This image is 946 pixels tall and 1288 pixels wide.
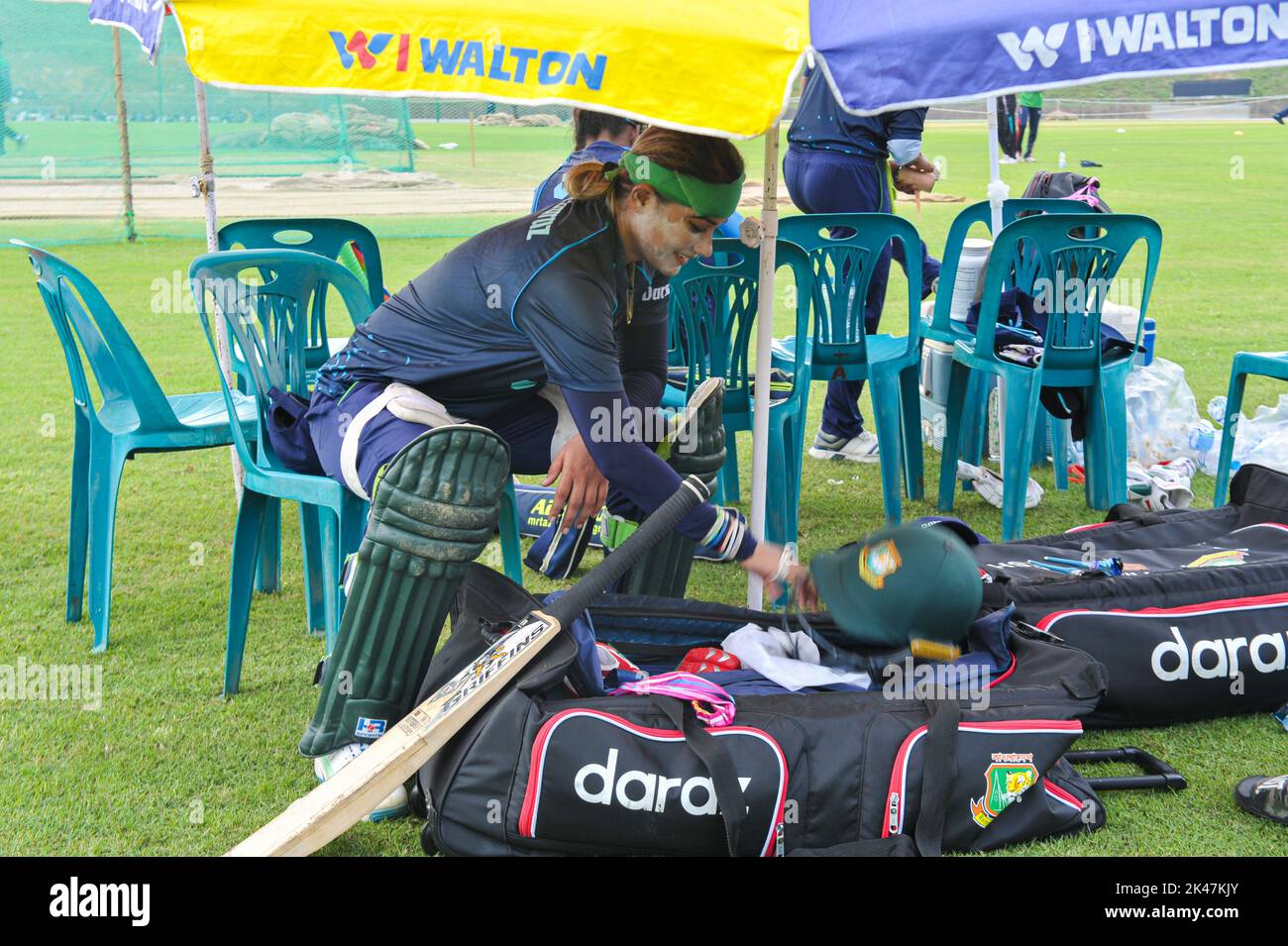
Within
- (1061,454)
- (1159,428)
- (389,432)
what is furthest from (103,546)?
(1159,428)

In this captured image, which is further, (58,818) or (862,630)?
(862,630)

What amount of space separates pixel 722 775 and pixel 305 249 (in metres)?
2.97

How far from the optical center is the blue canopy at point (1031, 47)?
243cm

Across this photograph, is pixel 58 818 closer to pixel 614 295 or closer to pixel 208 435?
pixel 208 435

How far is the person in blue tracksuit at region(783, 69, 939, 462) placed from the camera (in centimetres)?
554

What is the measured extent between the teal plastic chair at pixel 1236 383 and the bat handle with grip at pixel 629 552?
2721 millimetres

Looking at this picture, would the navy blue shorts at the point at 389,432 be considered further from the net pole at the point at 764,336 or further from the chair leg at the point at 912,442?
the chair leg at the point at 912,442

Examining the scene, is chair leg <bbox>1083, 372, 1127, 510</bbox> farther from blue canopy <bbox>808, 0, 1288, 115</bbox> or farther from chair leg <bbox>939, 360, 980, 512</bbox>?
blue canopy <bbox>808, 0, 1288, 115</bbox>

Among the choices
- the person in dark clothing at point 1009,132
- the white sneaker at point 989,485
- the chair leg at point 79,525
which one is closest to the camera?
the chair leg at point 79,525

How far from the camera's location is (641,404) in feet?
11.2

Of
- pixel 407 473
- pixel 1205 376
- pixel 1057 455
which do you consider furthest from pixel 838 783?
pixel 1205 376

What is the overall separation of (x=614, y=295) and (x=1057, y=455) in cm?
321

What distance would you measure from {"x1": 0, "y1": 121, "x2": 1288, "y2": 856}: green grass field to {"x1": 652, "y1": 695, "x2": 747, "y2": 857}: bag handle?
2.20 ft

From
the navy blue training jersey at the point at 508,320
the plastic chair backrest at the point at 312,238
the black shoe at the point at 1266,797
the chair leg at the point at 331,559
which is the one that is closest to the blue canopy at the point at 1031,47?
the navy blue training jersey at the point at 508,320
